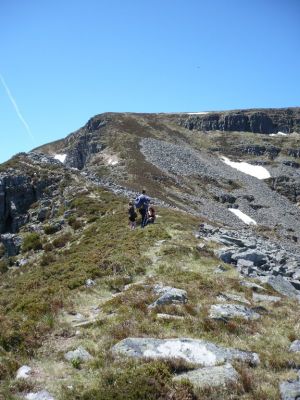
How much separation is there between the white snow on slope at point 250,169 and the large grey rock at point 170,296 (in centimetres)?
10389

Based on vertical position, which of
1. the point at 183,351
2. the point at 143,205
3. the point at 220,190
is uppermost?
the point at 143,205

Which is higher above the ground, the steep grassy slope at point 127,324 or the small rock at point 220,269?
the steep grassy slope at point 127,324

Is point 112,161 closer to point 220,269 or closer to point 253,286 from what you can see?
point 220,269

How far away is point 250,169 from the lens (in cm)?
12050

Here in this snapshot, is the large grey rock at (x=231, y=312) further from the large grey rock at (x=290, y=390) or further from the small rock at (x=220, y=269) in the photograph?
the small rock at (x=220, y=269)

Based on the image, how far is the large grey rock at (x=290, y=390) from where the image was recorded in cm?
809

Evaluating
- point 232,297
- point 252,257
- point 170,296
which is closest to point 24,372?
point 170,296

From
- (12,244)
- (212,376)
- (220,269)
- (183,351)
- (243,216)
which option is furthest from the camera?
(243,216)

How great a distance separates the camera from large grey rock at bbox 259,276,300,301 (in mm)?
18033

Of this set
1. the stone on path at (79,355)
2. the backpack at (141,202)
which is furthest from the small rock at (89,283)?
the backpack at (141,202)

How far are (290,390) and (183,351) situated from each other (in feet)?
8.40

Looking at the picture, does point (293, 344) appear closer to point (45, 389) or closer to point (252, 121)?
point (45, 389)

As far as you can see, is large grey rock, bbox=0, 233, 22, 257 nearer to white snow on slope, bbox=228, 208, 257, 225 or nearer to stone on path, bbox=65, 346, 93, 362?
stone on path, bbox=65, 346, 93, 362

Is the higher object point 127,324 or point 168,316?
point 127,324
